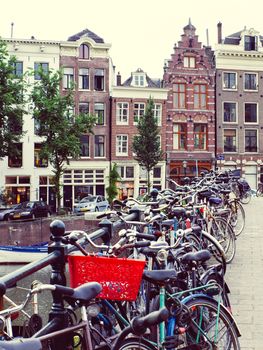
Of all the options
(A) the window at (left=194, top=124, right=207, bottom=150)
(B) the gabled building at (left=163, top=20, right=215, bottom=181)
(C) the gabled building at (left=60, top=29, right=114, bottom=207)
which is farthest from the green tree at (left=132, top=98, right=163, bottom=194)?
(A) the window at (left=194, top=124, right=207, bottom=150)

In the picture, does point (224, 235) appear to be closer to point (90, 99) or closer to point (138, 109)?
point (90, 99)

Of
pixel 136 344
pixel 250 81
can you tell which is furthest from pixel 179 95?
pixel 136 344

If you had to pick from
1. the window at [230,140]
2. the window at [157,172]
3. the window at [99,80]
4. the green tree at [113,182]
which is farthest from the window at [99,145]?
the window at [230,140]

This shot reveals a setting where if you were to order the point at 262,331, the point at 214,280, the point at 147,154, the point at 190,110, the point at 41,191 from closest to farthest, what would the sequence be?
the point at 214,280 < the point at 262,331 < the point at 147,154 < the point at 41,191 < the point at 190,110

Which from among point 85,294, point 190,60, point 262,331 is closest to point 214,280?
point 262,331

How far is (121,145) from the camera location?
33094 millimetres

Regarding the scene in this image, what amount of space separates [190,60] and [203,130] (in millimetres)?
5005

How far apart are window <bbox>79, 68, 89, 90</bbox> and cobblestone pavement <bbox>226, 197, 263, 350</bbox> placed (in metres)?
24.3

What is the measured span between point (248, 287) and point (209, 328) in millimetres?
2872

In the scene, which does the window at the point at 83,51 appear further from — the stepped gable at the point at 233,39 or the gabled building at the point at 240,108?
the stepped gable at the point at 233,39

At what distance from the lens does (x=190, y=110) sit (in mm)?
34438

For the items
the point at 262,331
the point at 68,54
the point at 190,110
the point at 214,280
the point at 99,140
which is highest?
the point at 68,54

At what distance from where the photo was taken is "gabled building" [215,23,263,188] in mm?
34969

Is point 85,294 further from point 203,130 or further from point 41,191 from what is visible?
point 203,130
